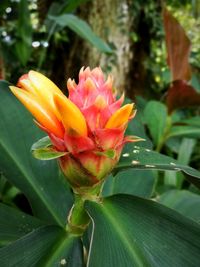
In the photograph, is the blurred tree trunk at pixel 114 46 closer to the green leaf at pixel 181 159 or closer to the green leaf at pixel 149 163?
the green leaf at pixel 181 159

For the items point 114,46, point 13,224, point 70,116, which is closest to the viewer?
point 70,116

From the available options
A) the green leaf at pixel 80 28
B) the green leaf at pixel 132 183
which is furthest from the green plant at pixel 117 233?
the green leaf at pixel 80 28

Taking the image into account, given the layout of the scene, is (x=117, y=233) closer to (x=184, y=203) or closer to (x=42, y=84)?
(x=42, y=84)

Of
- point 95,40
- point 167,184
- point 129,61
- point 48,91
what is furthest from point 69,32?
point 48,91

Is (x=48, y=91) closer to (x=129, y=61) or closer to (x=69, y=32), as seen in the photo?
(x=69, y=32)

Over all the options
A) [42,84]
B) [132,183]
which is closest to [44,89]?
[42,84]

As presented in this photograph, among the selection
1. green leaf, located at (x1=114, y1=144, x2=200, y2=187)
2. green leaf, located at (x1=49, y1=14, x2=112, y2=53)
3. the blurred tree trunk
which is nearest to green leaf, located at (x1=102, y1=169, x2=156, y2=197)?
green leaf, located at (x1=114, y1=144, x2=200, y2=187)
